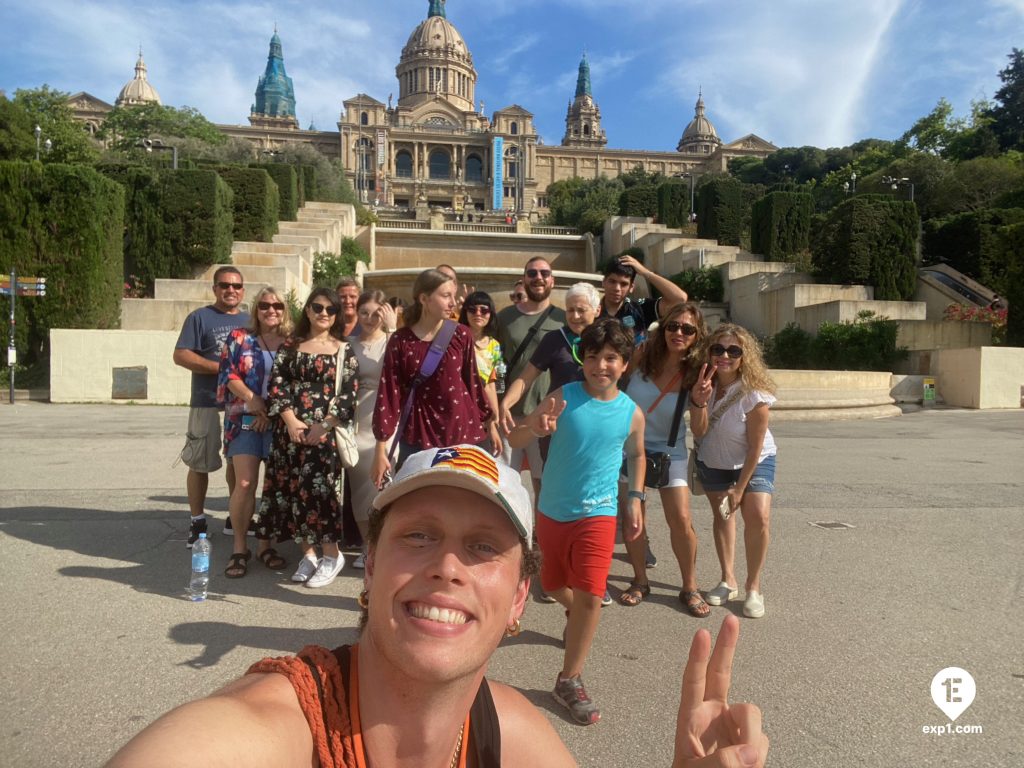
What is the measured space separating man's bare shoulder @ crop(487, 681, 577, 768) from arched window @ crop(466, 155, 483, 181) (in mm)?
103732

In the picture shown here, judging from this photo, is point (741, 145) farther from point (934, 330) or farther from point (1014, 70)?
point (934, 330)

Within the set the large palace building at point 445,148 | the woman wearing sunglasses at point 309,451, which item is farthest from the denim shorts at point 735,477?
the large palace building at point 445,148

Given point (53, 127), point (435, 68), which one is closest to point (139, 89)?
point (435, 68)

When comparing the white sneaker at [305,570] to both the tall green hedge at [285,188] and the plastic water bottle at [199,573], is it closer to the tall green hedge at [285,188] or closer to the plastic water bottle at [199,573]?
the plastic water bottle at [199,573]

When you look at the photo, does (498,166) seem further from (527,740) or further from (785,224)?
(527,740)

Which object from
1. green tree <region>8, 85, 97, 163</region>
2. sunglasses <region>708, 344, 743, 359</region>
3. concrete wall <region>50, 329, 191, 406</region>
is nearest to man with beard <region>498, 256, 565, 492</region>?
sunglasses <region>708, 344, 743, 359</region>

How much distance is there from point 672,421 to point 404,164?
332ft

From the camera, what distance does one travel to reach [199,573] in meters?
4.23

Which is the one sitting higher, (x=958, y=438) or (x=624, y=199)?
(x=624, y=199)

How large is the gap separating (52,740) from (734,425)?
3.55 m

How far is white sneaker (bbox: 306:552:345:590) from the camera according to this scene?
4.41 m

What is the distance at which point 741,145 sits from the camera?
104812 millimetres

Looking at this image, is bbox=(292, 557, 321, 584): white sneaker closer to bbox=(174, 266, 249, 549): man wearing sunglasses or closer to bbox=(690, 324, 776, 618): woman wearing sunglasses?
bbox=(174, 266, 249, 549): man wearing sunglasses

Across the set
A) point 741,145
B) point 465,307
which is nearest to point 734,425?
point 465,307
